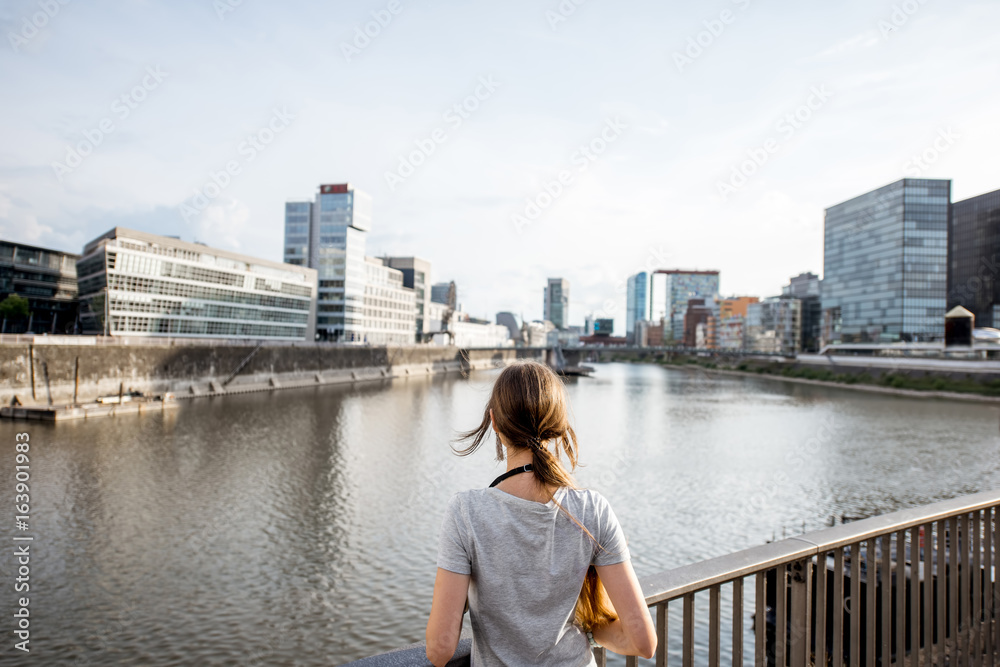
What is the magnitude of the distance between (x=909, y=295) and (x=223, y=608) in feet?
388

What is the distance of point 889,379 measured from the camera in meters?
71.0

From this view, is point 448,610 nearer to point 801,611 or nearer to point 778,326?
point 801,611

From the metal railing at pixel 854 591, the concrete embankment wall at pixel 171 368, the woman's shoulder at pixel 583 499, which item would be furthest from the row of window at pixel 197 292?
the woman's shoulder at pixel 583 499

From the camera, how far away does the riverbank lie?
6106 cm

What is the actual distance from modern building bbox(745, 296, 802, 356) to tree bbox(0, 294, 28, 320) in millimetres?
131789

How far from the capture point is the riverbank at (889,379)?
200 ft

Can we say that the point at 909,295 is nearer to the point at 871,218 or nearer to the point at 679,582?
the point at 871,218

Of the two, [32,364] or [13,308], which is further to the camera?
[13,308]

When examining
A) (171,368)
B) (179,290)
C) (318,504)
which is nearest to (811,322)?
(179,290)

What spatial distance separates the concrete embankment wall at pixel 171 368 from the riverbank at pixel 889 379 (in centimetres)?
4888

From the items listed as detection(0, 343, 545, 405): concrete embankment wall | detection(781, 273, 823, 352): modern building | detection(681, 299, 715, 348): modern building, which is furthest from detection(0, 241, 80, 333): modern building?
detection(681, 299, 715, 348): modern building

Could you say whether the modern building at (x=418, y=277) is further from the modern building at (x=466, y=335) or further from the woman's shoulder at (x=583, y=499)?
the woman's shoulder at (x=583, y=499)

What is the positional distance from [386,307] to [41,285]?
2083 inches

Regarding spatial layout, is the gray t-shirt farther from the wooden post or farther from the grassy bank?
the grassy bank
